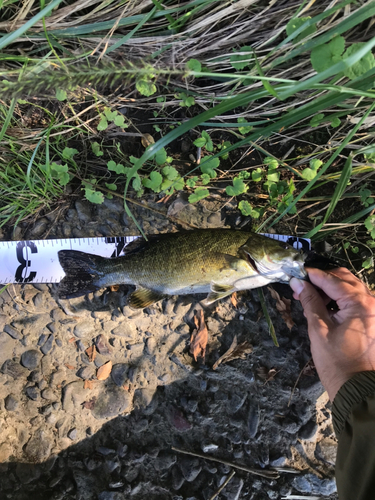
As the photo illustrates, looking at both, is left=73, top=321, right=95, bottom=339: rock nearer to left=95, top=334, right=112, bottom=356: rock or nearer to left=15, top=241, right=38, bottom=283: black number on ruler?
left=95, top=334, right=112, bottom=356: rock

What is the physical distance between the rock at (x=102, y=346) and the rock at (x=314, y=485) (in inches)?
95.4

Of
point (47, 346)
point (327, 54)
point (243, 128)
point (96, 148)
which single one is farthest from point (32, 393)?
point (327, 54)

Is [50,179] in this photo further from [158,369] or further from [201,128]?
[158,369]

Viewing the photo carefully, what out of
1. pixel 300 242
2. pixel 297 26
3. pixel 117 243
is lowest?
pixel 300 242

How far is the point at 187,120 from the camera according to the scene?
129 inches

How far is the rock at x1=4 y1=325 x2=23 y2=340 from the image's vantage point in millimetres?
3434

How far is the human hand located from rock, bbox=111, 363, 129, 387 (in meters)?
2.00

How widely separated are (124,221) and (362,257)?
2.75 m

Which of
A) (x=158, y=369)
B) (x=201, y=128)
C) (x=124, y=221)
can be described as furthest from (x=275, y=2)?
(x=158, y=369)

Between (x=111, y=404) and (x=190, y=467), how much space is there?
3.49 feet

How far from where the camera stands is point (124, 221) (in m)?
3.56

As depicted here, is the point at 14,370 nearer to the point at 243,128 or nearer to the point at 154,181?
the point at 154,181

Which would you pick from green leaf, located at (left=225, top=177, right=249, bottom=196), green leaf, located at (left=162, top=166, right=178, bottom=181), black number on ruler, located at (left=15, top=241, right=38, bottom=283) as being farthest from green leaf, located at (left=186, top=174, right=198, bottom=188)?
black number on ruler, located at (left=15, top=241, right=38, bottom=283)

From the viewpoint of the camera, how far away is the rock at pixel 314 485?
3225 mm
